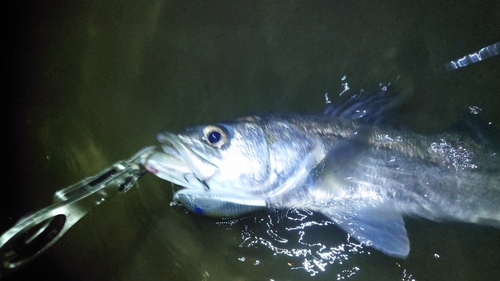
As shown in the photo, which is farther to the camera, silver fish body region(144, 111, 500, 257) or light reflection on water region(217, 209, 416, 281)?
light reflection on water region(217, 209, 416, 281)

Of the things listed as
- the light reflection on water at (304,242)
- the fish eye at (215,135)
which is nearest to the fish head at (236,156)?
the fish eye at (215,135)

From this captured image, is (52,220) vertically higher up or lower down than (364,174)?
higher up

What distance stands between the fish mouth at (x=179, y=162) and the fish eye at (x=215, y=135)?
98mm

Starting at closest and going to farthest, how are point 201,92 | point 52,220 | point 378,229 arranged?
point 52,220 < point 378,229 < point 201,92

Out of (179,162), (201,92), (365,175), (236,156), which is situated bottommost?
(365,175)

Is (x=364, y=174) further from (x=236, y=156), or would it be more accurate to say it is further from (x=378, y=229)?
(x=236, y=156)

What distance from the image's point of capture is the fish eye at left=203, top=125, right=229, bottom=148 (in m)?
1.76

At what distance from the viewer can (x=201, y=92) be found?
254 cm

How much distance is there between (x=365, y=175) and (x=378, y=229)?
1.06ft

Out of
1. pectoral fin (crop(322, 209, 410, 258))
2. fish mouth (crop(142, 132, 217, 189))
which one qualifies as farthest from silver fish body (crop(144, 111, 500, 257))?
fish mouth (crop(142, 132, 217, 189))

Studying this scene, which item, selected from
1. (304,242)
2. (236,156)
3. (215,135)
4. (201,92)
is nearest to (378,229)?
(304,242)

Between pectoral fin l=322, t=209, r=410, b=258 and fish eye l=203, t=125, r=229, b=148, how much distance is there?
0.77 metres

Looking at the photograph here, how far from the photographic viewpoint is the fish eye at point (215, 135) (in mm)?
1762

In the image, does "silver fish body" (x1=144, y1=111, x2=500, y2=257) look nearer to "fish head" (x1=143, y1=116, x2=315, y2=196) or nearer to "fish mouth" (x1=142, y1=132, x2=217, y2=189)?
"fish head" (x1=143, y1=116, x2=315, y2=196)
